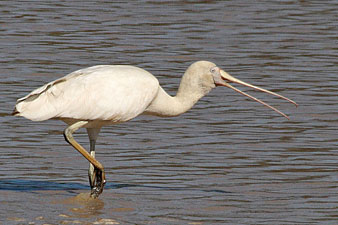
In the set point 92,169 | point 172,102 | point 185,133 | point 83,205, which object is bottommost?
point 185,133

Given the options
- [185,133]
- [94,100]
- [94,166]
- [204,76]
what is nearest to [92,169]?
[94,166]

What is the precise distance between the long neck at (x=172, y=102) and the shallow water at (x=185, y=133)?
0.69m

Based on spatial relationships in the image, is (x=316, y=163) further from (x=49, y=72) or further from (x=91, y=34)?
(x=91, y=34)

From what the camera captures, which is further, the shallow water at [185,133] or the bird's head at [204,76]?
the bird's head at [204,76]

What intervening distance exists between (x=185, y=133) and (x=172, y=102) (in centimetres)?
230

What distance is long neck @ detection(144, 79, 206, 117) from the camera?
1160cm

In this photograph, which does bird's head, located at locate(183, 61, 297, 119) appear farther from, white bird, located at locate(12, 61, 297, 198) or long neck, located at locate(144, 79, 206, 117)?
white bird, located at locate(12, 61, 297, 198)

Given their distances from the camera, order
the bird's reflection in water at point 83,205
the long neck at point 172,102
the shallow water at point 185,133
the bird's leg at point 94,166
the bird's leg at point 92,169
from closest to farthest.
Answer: the bird's reflection in water at point 83,205
the shallow water at point 185,133
the bird's leg at point 94,166
the bird's leg at point 92,169
the long neck at point 172,102

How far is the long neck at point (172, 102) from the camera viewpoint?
1160 centimetres

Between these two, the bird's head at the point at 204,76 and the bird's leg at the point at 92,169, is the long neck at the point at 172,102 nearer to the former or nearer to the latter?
the bird's head at the point at 204,76

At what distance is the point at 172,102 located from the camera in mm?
11703

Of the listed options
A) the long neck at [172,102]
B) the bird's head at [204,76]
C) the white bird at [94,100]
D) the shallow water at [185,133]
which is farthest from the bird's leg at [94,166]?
the bird's head at [204,76]

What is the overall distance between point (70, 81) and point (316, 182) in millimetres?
2572

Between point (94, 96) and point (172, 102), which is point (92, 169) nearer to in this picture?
point (94, 96)
